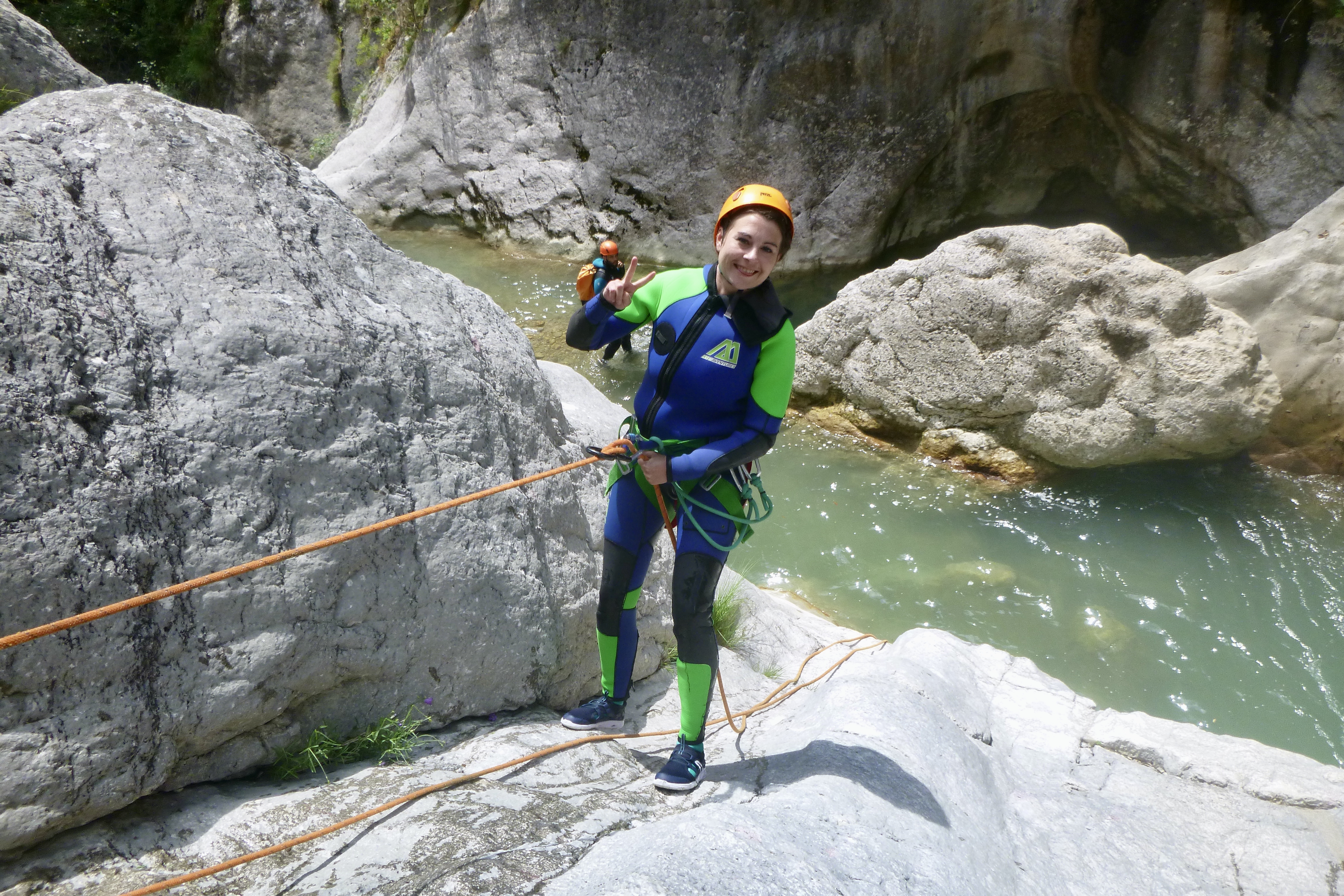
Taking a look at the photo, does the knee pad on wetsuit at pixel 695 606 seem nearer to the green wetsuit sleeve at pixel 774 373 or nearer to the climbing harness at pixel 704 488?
the climbing harness at pixel 704 488

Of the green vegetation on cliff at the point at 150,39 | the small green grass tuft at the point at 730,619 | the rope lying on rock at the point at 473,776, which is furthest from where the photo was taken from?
the green vegetation on cliff at the point at 150,39

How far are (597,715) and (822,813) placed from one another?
1037mm

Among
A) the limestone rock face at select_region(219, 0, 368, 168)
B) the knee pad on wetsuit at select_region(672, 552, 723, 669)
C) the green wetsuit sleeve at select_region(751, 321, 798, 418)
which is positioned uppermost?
the limestone rock face at select_region(219, 0, 368, 168)

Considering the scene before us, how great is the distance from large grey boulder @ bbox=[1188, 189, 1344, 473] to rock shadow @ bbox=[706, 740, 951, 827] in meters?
5.39

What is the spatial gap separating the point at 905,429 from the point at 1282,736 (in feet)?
11.5

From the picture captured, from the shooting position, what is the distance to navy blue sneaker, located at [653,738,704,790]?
277cm

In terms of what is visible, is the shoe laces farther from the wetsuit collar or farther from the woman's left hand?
the wetsuit collar

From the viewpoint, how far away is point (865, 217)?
34.2 feet

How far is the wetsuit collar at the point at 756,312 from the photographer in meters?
2.68

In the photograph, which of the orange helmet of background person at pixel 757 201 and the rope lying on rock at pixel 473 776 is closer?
the rope lying on rock at pixel 473 776

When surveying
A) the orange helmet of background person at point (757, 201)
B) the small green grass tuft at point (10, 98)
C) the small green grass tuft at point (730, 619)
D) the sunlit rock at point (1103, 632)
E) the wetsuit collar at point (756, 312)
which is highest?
the small green grass tuft at point (10, 98)

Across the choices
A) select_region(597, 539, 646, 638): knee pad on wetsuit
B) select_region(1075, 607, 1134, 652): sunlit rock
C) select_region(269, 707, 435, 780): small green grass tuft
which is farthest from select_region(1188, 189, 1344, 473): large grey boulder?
select_region(269, 707, 435, 780): small green grass tuft

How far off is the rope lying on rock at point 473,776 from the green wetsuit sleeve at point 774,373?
112cm

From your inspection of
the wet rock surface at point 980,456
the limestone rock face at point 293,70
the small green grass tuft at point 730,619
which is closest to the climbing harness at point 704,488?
the small green grass tuft at point 730,619
